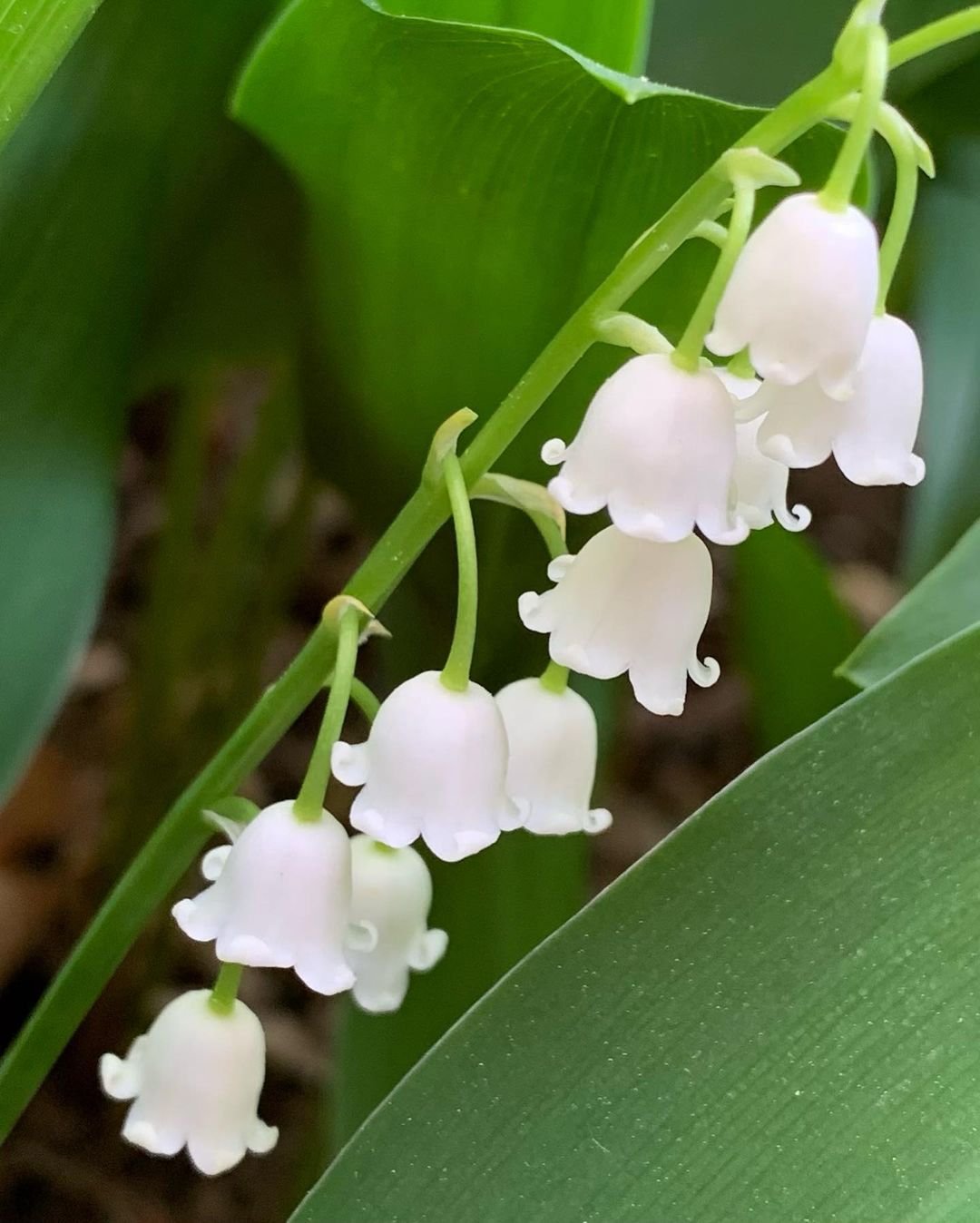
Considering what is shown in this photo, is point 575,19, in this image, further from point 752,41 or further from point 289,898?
point 289,898

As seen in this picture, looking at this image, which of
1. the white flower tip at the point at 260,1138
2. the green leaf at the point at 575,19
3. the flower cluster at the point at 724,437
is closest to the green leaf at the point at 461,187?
the green leaf at the point at 575,19

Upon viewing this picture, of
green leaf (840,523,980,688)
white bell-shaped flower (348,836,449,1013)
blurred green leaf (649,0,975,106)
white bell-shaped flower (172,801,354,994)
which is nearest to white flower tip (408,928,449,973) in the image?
white bell-shaped flower (348,836,449,1013)

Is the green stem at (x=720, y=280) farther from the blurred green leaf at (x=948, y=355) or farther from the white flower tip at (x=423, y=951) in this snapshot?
the blurred green leaf at (x=948, y=355)

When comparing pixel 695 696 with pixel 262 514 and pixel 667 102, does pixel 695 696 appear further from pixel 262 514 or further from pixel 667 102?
pixel 667 102

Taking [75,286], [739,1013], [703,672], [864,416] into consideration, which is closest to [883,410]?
[864,416]

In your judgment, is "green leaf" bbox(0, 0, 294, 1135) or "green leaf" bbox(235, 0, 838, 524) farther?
"green leaf" bbox(0, 0, 294, 1135)

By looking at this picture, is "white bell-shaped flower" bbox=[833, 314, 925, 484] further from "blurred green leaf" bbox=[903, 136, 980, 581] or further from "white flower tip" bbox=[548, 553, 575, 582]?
"blurred green leaf" bbox=[903, 136, 980, 581]
